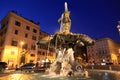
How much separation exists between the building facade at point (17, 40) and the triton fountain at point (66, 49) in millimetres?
29901

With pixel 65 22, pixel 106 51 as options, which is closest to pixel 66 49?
pixel 65 22

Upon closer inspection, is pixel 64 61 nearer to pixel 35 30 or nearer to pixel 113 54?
pixel 35 30

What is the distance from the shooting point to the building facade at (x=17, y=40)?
3688 centimetres

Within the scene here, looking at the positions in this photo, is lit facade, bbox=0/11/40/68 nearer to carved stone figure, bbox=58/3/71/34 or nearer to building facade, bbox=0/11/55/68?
building facade, bbox=0/11/55/68

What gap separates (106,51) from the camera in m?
65.6

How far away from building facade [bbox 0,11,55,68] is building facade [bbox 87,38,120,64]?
3520 cm

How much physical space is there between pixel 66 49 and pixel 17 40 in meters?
33.1

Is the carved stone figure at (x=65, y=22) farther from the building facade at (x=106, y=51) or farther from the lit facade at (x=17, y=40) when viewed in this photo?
the building facade at (x=106, y=51)

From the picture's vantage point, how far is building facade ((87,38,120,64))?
212 ft

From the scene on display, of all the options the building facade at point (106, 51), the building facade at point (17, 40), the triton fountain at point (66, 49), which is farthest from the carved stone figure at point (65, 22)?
the building facade at point (106, 51)

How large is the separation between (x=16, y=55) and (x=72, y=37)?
33.6m

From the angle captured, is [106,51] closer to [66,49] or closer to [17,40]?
[17,40]

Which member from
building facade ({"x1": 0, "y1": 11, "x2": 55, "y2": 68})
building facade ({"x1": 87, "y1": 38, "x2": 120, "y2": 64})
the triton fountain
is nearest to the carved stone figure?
the triton fountain

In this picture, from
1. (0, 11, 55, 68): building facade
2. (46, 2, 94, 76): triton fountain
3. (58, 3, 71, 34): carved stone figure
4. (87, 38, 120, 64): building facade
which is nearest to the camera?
(46, 2, 94, 76): triton fountain
